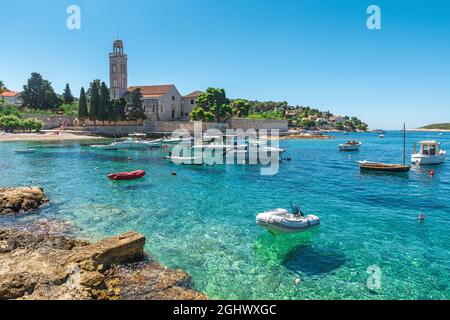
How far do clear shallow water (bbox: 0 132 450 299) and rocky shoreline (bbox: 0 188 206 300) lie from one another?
3.88 ft

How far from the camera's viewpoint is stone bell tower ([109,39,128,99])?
9894 cm

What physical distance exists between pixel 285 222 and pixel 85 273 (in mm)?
8508

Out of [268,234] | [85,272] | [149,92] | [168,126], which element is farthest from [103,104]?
[85,272]

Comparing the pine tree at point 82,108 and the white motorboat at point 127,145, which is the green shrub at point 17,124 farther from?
the white motorboat at point 127,145

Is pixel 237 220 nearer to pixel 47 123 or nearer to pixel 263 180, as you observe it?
pixel 263 180

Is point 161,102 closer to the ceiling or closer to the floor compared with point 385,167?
closer to the ceiling

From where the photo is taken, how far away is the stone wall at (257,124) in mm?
110531

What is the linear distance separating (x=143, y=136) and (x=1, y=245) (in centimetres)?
7161

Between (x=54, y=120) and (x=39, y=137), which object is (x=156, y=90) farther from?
(x=39, y=137)

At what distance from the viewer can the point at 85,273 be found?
9.48 metres

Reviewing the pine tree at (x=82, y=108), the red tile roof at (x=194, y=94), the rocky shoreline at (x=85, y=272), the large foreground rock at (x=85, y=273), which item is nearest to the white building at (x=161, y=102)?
the red tile roof at (x=194, y=94)

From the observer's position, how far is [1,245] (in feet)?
39.5

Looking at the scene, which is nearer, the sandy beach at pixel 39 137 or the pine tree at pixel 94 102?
the sandy beach at pixel 39 137
